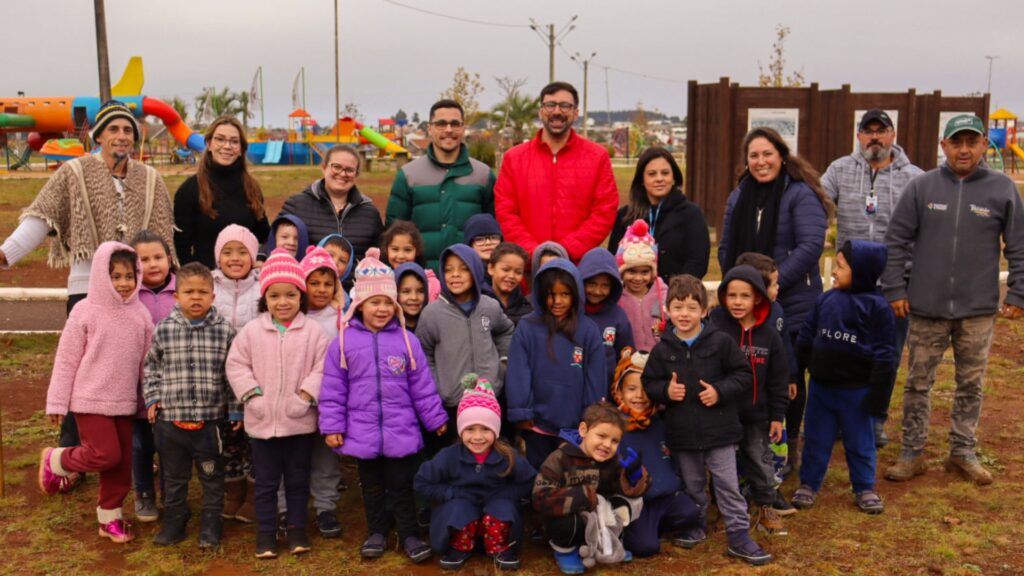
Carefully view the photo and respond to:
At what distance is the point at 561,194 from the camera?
5789 millimetres

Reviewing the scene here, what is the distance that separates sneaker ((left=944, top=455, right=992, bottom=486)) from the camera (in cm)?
562

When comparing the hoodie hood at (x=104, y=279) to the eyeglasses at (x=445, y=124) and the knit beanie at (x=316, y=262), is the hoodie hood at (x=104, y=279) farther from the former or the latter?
the eyeglasses at (x=445, y=124)

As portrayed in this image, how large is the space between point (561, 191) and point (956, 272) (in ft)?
8.02

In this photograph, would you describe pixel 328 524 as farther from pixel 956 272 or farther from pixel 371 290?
pixel 956 272

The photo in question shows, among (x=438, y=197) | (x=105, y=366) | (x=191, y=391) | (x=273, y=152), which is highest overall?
(x=273, y=152)

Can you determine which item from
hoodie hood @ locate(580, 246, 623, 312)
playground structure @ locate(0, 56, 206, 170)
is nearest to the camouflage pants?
hoodie hood @ locate(580, 246, 623, 312)

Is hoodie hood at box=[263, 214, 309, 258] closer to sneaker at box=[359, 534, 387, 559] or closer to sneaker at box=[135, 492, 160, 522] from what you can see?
sneaker at box=[135, 492, 160, 522]

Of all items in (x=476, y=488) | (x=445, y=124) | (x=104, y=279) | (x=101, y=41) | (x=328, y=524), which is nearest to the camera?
(x=476, y=488)

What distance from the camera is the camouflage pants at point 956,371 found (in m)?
5.57

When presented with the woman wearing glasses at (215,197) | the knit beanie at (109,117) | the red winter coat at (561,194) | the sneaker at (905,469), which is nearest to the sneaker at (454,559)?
the red winter coat at (561,194)

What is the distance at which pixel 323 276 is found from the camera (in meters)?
4.88

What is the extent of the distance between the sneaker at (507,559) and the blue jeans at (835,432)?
6.29 ft

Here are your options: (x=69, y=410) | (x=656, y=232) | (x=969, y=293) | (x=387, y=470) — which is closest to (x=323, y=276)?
(x=387, y=470)

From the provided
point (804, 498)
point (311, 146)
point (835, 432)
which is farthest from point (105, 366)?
point (311, 146)
